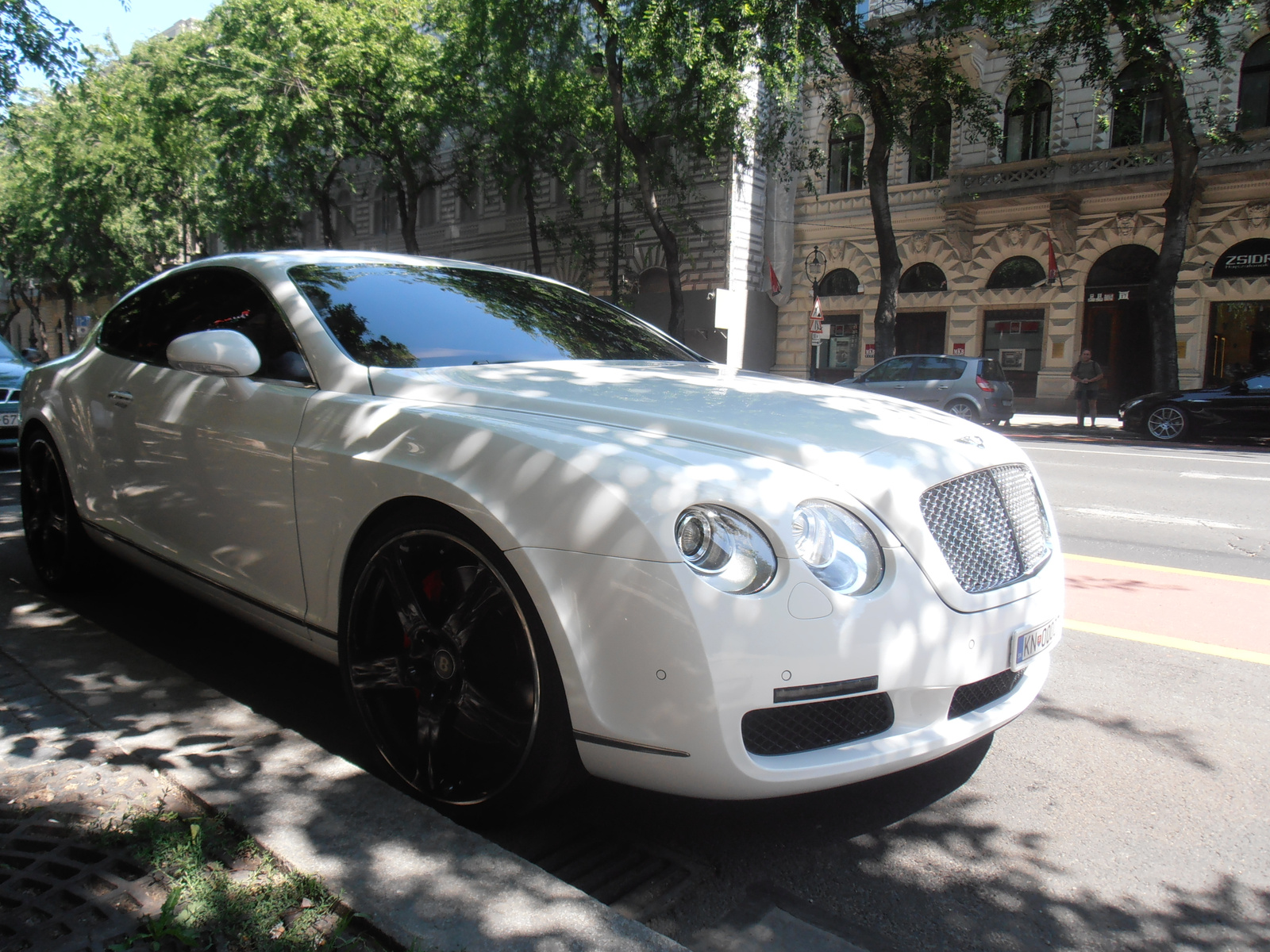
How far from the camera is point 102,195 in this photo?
103ft

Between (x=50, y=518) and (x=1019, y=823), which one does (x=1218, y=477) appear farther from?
(x=50, y=518)

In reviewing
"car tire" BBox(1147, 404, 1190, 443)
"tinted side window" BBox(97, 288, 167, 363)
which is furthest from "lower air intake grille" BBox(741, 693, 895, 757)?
"car tire" BBox(1147, 404, 1190, 443)

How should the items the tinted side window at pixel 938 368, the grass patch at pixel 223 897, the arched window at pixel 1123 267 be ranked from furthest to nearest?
the arched window at pixel 1123 267 → the tinted side window at pixel 938 368 → the grass patch at pixel 223 897

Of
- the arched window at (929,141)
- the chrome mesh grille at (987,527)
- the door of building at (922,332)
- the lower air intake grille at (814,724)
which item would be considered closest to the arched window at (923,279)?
the door of building at (922,332)

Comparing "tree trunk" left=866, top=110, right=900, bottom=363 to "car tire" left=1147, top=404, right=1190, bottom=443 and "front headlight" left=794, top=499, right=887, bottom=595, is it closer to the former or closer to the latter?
"car tire" left=1147, top=404, right=1190, bottom=443

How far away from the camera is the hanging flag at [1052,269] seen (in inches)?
912

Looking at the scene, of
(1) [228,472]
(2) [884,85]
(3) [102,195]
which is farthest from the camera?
(3) [102,195]

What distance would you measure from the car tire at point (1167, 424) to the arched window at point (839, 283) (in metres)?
11.2

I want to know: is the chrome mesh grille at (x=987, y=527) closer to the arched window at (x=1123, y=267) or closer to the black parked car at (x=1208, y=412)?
the black parked car at (x=1208, y=412)

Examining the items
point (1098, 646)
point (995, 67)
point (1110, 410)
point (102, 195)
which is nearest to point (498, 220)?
point (102, 195)

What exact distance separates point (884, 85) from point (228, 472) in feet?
61.6

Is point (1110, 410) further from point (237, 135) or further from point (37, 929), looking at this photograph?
point (37, 929)

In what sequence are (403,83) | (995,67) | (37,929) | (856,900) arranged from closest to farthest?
(37,929) < (856,900) < (403,83) < (995,67)

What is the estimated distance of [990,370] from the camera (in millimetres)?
18453
